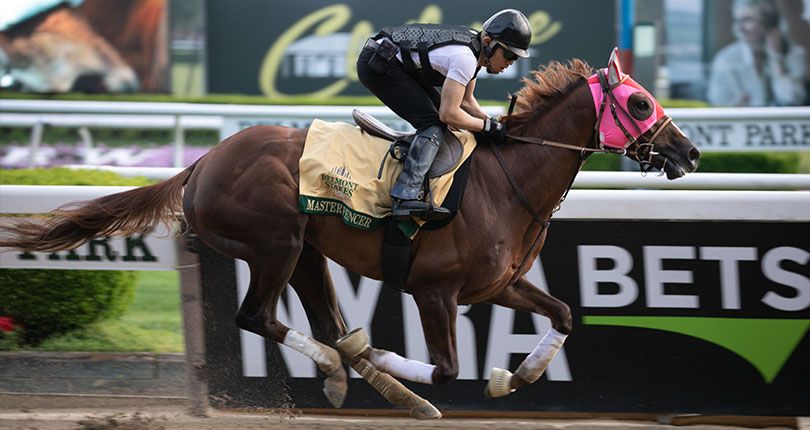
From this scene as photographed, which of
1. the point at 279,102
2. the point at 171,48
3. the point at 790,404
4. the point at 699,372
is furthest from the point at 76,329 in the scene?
the point at 171,48

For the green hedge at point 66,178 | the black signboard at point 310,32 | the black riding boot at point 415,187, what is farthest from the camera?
the black signboard at point 310,32

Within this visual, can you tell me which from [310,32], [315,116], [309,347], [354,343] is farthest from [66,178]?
[310,32]

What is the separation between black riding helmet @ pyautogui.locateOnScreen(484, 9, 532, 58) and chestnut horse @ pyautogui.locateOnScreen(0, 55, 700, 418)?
10.9 inches

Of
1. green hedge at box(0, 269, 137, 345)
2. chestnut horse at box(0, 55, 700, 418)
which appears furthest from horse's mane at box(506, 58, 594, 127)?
green hedge at box(0, 269, 137, 345)

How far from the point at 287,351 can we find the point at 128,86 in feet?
42.0

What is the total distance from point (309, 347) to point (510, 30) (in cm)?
155

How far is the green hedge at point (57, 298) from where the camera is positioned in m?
5.56

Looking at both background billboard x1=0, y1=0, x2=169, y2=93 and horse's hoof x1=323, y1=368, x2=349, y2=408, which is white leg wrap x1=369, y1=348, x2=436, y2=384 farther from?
background billboard x1=0, y1=0, x2=169, y2=93

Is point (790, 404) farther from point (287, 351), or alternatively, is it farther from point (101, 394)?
point (101, 394)

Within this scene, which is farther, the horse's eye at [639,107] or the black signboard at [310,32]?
the black signboard at [310,32]

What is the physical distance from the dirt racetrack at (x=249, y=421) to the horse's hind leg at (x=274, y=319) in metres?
0.52

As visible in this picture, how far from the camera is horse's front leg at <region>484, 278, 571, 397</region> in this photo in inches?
187

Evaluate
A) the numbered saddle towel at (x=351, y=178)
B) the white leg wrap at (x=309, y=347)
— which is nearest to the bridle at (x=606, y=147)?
the numbered saddle towel at (x=351, y=178)

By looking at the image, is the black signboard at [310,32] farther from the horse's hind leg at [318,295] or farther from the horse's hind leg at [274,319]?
the horse's hind leg at [274,319]
